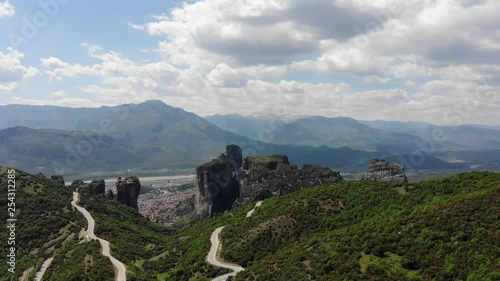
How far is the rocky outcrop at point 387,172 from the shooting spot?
12362 cm

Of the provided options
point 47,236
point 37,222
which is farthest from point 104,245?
point 37,222

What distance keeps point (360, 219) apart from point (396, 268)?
99.2 ft

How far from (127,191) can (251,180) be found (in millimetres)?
51739

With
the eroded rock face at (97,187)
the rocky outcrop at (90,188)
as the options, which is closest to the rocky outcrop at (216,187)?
the eroded rock face at (97,187)

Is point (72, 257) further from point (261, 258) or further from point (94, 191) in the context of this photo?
point (94, 191)

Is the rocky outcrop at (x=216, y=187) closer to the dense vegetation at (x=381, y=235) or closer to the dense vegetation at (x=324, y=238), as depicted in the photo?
the dense vegetation at (x=324, y=238)

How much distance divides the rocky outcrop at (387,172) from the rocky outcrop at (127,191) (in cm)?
9386

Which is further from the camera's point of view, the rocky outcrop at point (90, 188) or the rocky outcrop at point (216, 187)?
the rocky outcrop at point (216, 187)

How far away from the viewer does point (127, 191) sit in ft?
526

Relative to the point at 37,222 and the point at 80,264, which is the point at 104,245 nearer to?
the point at 80,264

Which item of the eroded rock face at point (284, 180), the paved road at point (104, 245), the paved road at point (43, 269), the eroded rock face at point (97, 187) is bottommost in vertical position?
the paved road at point (43, 269)

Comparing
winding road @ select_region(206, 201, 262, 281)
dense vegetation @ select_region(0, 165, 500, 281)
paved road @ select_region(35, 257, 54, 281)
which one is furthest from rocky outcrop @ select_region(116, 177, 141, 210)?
winding road @ select_region(206, 201, 262, 281)

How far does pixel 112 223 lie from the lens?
106 m

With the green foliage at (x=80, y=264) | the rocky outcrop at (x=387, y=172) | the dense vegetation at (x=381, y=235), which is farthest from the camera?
the rocky outcrop at (x=387, y=172)
